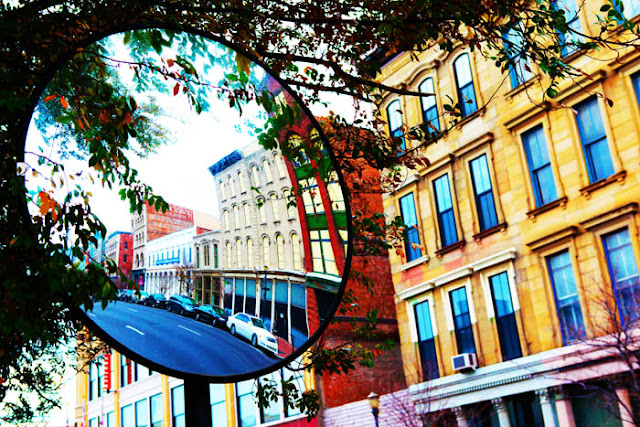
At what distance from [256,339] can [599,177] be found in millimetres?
14311

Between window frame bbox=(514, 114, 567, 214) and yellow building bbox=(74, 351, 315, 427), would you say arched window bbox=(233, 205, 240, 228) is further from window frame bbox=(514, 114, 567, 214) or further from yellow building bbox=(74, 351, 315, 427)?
yellow building bbox=(74, 351, 315, 427)

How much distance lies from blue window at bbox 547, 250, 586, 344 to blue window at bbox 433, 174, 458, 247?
344 centimetres

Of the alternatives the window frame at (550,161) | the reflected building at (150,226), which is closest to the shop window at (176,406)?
the window frame at (550,161)

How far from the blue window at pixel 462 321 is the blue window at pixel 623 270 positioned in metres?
4.43

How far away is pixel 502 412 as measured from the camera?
16.1 meters

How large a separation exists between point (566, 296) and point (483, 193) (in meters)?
3.83

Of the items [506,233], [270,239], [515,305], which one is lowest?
[270,239]

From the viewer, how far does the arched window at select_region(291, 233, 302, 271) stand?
2.26 m

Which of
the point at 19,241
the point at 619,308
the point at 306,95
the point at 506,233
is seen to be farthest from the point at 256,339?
the point at 506,233

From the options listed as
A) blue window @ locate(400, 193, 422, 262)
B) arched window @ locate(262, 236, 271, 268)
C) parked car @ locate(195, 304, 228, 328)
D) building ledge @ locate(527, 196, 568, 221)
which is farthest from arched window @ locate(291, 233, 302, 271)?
blue window @ locate(400, 193, 422, 262)

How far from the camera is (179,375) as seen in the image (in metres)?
1.78

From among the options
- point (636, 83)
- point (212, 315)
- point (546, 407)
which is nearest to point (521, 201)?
point (636, 83)

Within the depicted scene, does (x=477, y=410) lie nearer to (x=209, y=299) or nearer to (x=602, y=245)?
(x=602, y=245)

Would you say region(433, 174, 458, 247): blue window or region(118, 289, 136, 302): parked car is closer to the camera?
region(118, 289, 136, 302): parked car
